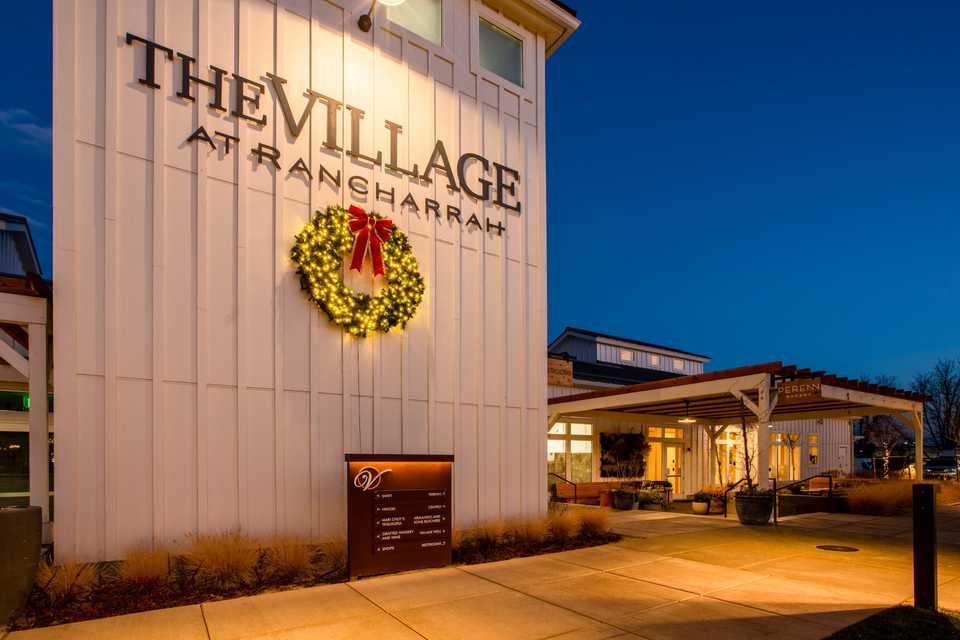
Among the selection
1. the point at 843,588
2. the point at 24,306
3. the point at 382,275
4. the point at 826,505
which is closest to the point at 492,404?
the point at 382,275

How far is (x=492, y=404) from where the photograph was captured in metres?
11.6

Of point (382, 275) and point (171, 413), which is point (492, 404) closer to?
point (382, 275)

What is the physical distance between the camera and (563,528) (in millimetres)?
11242

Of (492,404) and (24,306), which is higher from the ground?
(24,306)

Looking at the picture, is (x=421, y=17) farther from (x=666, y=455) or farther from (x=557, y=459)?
(x=666, y=455)

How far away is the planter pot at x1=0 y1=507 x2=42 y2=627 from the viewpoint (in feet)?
20.6

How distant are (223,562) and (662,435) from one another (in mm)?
19295

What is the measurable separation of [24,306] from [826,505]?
18.4 m

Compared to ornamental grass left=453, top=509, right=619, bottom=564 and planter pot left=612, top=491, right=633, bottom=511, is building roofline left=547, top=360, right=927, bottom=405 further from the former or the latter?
ornamental grass left=453, top=509, right=619, bottom=564

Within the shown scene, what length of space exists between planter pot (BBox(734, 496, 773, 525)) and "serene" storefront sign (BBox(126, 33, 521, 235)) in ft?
25.9

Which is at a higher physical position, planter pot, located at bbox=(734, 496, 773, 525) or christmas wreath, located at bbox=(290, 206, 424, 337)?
christmas wreath, located at bbox=(290, 206, 424, 337)

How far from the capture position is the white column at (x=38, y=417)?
7473mm

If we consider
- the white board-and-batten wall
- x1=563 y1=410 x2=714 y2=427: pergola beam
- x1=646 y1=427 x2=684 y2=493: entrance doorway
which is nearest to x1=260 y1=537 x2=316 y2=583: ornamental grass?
the white board-and-batten wall

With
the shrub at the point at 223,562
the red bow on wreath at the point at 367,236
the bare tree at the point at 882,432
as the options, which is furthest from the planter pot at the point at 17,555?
the bare tree at the point at 882,432
